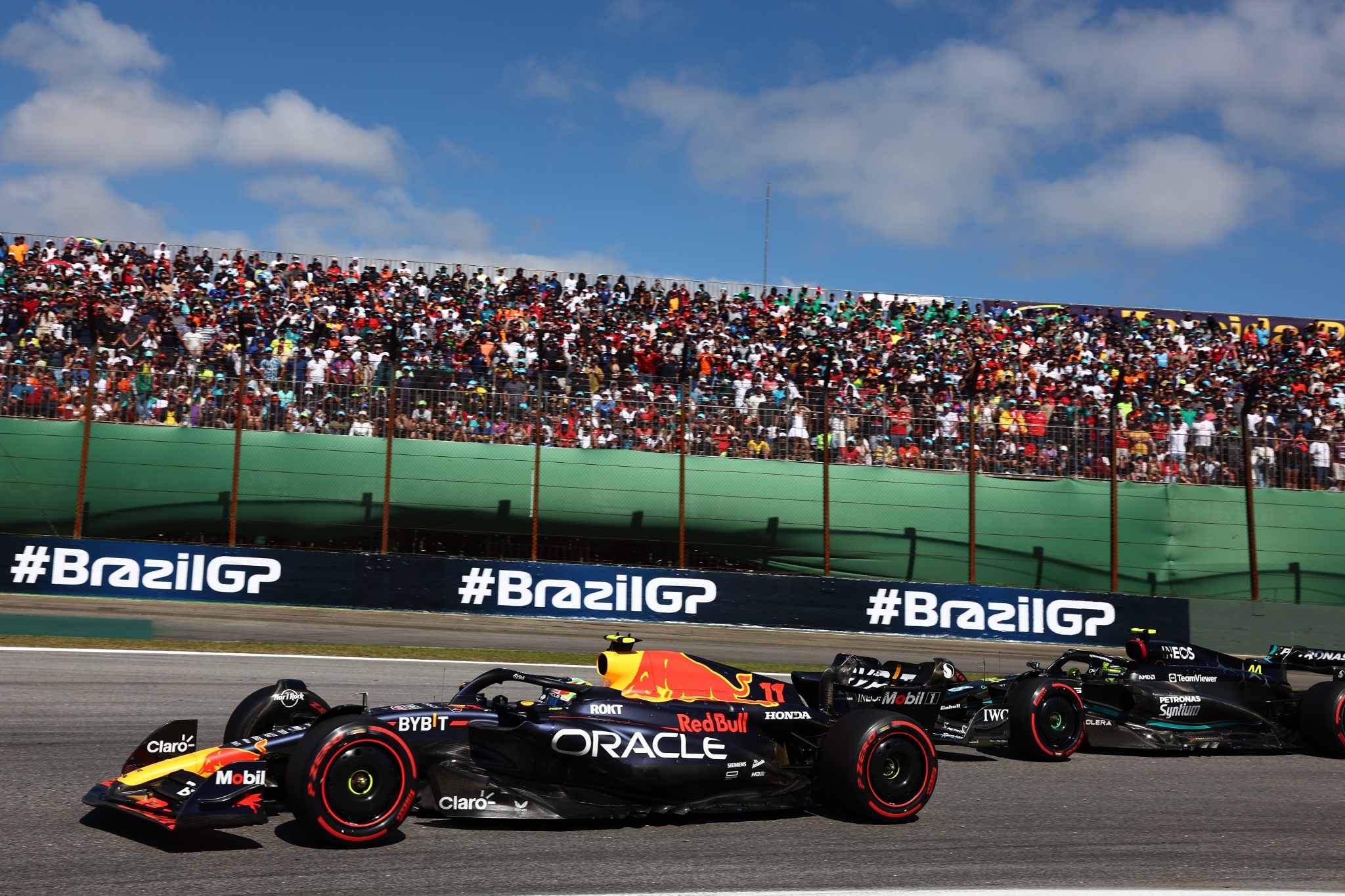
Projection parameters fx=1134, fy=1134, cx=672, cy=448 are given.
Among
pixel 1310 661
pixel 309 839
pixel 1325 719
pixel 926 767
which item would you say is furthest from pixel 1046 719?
pixel 309 839

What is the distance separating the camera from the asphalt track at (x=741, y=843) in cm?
486

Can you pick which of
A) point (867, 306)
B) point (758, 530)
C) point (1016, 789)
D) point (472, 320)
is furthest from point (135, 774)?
point (867, 306)

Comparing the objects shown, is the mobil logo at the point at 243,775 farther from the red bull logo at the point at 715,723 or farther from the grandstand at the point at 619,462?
the grandstand at the point at 619,462

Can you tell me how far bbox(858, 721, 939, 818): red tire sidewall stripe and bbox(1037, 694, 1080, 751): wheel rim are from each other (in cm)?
A: 234

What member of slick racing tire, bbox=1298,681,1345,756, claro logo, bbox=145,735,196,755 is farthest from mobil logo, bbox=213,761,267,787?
slick racing tire, bbox=1298,681,1345,756

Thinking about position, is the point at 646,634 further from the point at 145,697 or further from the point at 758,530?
the point at 145,697

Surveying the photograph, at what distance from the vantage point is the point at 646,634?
15.0 metres

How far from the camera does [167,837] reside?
5254 millimetres

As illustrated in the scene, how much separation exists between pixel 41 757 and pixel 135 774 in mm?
2093

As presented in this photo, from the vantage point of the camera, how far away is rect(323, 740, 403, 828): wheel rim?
5195 millimetres

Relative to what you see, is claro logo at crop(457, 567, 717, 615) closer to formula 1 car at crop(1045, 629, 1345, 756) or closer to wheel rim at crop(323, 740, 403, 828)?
formula 1 car at crop(1045, 629, 1345, 756)

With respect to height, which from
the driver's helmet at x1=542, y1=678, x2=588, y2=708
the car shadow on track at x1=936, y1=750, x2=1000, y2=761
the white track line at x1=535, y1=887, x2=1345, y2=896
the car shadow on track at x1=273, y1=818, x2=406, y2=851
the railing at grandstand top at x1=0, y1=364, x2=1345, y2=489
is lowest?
the car shadow on track at x1=936, y1=750, x2=1000, y2=761

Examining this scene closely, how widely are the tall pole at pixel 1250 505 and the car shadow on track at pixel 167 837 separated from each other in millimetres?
15909

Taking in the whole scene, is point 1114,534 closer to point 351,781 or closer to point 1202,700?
point 1202,700
